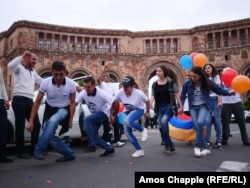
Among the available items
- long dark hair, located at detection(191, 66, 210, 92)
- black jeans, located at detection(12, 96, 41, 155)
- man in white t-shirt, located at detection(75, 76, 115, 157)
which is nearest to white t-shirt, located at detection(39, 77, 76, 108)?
man in white t-shirt, located at detection(75, 76, 115, 157)

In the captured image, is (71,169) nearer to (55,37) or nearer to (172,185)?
(172,185)

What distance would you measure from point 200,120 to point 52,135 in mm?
2741

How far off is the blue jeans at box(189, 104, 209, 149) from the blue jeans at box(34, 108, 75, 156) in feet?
8.04

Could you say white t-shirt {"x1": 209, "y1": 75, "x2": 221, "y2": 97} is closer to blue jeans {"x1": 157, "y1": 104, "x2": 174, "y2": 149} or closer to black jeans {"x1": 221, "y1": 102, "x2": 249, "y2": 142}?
black jeans {"x1": 221, "y1": 102, "x2": 249, "y2": 142}

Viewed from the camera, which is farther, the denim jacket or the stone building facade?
the stone building facade

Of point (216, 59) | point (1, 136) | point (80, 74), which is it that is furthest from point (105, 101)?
point (216, 59)

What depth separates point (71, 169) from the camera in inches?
167

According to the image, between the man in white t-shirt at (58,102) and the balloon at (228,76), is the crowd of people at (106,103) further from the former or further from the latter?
the balloon at (228,76)

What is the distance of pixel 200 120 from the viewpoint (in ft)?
16.9

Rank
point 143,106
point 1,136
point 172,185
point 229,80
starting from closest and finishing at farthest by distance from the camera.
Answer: point 172,185
point 1,136
point 143,106
point 229,80

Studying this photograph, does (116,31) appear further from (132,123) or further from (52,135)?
(52,135)

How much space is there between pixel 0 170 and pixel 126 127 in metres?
2.33

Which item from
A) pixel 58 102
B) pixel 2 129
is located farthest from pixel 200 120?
pixel 2 129

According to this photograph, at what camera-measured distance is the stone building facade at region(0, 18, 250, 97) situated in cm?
3506
